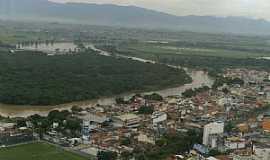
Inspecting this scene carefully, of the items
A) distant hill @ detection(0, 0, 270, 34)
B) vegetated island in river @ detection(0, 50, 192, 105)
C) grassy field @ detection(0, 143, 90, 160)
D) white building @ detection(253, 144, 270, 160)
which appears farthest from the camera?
distant hill @ detection(0, 0, 270, 34)

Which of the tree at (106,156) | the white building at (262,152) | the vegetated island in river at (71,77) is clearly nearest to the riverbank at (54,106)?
the vegetated island in river at (71,77)

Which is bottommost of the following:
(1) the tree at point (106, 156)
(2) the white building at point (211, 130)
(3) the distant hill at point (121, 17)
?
(1) the tree at point (106, 156)

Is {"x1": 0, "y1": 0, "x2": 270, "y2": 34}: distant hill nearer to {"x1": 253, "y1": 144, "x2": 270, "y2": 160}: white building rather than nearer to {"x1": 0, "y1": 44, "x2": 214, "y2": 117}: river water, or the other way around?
{"x1": 0, "y1": 44, "x2": 214, "y2": 117}: river water

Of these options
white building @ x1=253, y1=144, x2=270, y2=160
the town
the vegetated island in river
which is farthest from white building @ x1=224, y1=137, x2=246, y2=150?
the vegetated island in river

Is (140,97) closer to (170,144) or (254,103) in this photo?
(254,103)

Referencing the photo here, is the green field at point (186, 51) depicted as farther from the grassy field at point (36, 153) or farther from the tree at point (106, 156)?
the tree at point (106, 156)

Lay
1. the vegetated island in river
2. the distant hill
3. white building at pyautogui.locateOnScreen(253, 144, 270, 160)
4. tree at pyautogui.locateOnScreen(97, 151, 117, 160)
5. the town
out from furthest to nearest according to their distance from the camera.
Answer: the distant hill, the vegetated island in river, the town, white building at pyautogui.locateOnScreen(253, 144, 270, 160), tree at pyautogui.locateOnScreen(97, 151, 117, 160)

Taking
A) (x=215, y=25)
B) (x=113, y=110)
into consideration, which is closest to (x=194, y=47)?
(x=113, y=110)

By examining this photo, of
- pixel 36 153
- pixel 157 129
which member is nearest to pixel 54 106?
pixel 157 129
